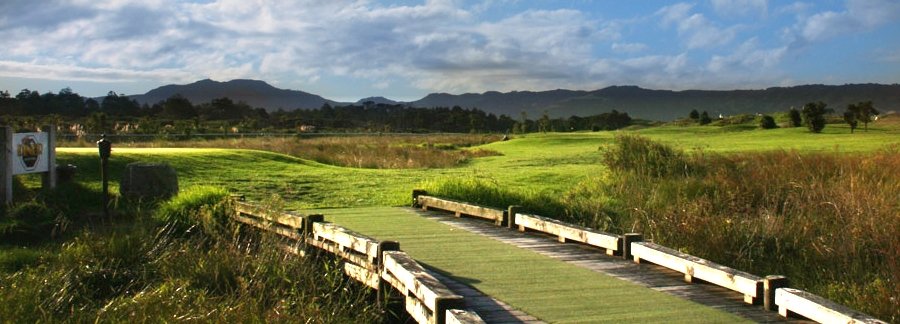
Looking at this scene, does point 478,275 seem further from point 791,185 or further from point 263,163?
point 263,163

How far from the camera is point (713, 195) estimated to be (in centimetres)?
1686

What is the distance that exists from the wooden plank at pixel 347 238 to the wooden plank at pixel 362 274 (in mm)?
189

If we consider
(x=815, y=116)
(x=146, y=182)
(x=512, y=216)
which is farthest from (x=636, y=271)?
(x=815, y=116)

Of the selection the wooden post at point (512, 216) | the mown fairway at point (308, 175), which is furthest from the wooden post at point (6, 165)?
the wooden post at point (512, 216)

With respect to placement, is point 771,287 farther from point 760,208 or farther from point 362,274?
point 760,208

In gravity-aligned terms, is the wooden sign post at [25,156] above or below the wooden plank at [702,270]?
above

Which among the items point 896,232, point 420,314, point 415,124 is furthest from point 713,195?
point 415,124

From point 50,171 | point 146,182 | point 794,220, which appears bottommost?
point 794,220

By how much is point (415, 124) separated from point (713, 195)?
9304cm

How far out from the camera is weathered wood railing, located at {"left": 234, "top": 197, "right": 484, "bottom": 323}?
22.3ft

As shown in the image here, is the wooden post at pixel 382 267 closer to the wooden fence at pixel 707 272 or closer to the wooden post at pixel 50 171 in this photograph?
the wooden fence at pixel 707 272

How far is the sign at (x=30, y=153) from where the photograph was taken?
52.3 feet

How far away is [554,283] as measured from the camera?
826cm

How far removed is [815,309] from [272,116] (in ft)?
307
